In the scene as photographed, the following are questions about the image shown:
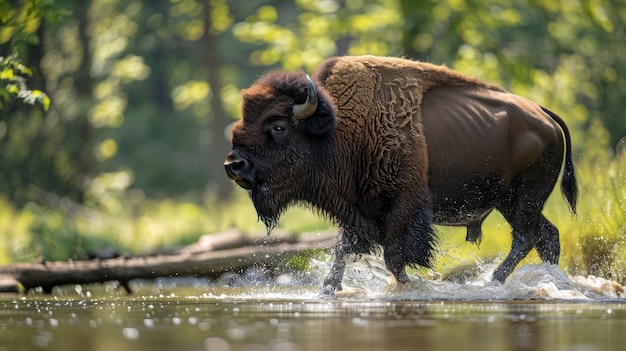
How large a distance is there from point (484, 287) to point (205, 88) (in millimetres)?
16663

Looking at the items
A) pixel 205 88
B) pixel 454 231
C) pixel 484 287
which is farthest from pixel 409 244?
Answer: pixel 205 88

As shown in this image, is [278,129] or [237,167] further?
[278,129]

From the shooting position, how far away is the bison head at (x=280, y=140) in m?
9.51

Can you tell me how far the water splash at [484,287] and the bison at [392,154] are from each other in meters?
0.22

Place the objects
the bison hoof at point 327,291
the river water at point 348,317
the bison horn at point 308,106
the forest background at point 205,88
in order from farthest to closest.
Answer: the forest background at point 205,88, the bison hoof at point 327,291, the bison horn at point 308,106, the river water at point 348,317

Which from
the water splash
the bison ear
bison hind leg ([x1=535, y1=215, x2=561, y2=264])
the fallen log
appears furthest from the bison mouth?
bison hind leg ([x1=535, y1=215, x2=561, y2=264])

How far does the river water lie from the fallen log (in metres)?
0.18

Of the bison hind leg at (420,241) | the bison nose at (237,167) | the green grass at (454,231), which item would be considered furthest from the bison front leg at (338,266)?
the bison nose at (237,167)

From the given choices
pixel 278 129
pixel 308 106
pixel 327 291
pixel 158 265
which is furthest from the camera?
pixel 158 265

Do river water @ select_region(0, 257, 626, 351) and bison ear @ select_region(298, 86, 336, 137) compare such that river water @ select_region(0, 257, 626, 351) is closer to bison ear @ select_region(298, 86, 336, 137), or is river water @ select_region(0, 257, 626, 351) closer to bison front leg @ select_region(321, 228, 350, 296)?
bison front leg @ select_region(321, 228, 350, 296)

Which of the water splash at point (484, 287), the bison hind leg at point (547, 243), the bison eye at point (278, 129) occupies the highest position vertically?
the bison eye at point (278, 129)

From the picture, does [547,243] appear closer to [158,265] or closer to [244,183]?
[244,183]

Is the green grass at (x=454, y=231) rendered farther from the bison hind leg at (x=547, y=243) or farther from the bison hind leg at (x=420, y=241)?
the bison hind leg at (x=547, y=243)

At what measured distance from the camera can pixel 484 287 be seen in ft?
31.6
